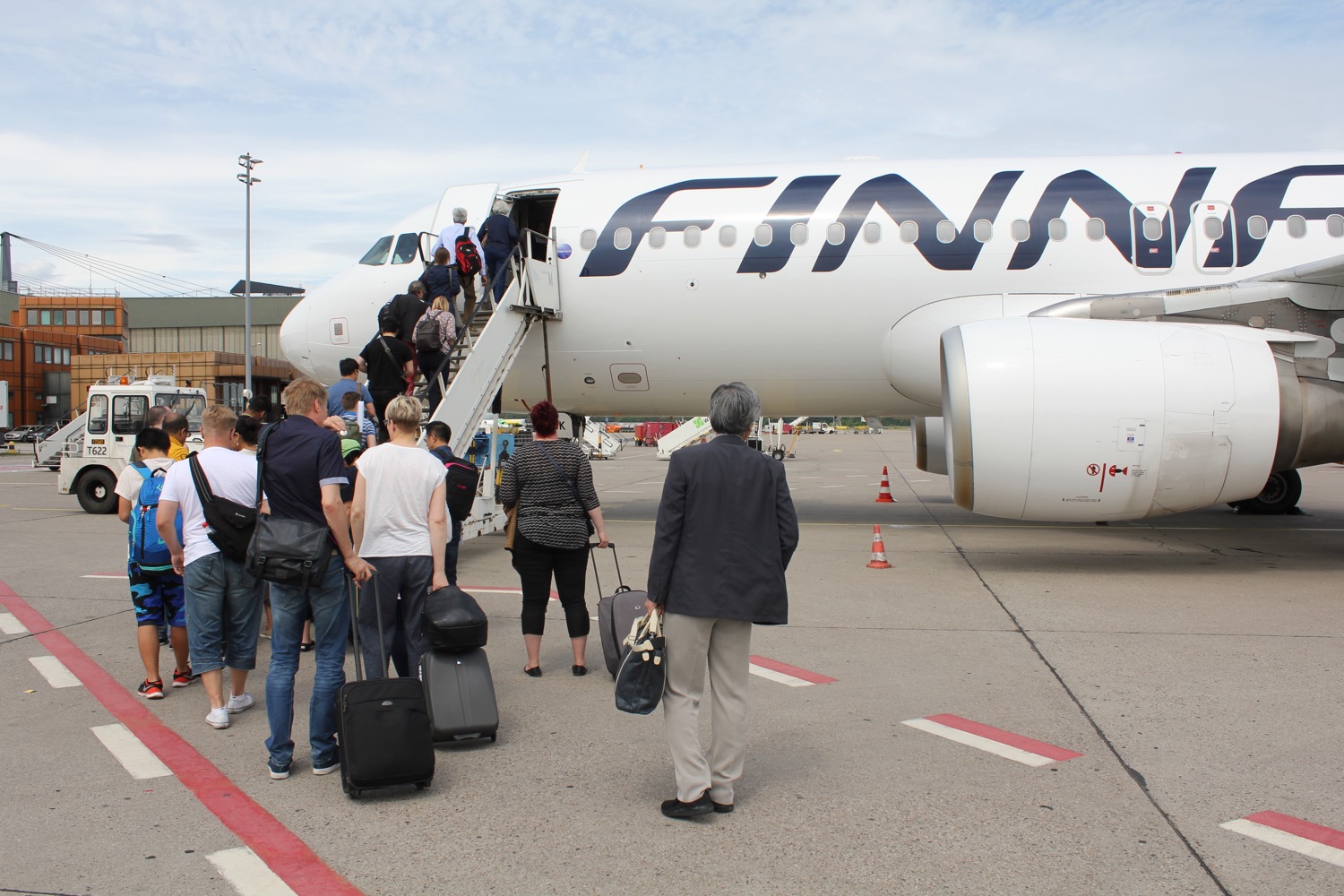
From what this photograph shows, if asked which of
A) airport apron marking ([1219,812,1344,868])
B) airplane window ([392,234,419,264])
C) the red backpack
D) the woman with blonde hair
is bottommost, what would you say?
airport apron marking ([1219,812,1344,868])

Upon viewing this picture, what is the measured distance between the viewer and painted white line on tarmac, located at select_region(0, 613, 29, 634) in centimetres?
729

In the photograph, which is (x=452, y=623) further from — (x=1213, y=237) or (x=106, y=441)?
(x=106, y=441)

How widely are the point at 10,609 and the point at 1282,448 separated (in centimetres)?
1125

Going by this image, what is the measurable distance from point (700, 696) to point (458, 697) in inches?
56.8

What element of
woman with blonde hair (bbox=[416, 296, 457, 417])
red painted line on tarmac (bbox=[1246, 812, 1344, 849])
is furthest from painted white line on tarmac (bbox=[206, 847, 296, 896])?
woman with blonde hair (bbox=[416, 296, 457, 417])

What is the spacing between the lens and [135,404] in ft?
57.6

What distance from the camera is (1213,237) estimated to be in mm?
11062

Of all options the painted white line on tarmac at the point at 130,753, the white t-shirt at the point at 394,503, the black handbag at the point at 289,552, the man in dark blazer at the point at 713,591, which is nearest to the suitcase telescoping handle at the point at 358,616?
the white t-shirt at the point at 394,503

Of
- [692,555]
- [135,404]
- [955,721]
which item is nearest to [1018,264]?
[955,721]

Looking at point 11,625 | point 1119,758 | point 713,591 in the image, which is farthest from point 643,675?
point 11,625

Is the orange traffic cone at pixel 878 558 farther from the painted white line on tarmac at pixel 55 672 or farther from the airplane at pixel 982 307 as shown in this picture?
the painted white line on tarmac at pixel 55 672

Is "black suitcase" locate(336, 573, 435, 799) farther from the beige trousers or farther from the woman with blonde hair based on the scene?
the woman with blonde hair

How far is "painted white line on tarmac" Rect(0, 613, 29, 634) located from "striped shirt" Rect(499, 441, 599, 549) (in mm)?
4157

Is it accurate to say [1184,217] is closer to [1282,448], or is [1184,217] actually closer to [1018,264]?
[1018,264]
